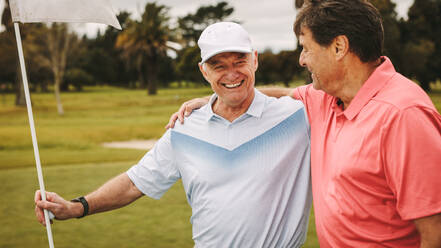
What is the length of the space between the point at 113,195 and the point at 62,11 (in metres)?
1.04

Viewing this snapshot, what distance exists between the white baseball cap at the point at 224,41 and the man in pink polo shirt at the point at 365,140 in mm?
301

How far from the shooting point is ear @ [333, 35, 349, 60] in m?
1.94

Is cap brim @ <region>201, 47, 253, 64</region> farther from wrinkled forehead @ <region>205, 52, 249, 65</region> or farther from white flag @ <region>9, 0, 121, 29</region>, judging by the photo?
white flag @ <region>9, 0, 121, 29</region>

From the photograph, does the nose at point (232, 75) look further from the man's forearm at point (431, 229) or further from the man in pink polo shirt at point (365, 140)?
the man's forearm at point (431, 229)

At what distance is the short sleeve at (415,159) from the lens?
157cm

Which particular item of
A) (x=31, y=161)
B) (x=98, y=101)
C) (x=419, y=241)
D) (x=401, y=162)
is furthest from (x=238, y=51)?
(x=98, y=101)

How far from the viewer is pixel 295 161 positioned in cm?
230

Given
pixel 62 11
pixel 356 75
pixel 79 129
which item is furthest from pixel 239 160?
pixel 79 129

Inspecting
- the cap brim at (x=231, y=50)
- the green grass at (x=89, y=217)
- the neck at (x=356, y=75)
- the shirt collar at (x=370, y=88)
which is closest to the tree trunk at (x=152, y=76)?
the green grass at (x=89, y=217)

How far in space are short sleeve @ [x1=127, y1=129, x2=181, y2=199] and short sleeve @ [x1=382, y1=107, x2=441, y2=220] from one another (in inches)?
49.3

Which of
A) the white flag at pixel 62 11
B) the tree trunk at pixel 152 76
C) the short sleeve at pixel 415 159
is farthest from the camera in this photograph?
the tree trunk at pixel 152 76

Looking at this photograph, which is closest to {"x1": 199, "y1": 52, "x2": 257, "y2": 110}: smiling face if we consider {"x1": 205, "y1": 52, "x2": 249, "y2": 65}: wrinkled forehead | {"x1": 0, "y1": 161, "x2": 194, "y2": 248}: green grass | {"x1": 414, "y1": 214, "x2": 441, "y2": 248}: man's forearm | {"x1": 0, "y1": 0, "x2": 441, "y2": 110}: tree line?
{"x1": 205, "y1": 52, "x2": 249, "y2": 65}: wrinkled forehead

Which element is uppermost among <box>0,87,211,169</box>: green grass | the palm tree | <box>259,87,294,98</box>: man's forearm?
the palm tree

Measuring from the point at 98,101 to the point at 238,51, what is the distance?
31.7 metres
